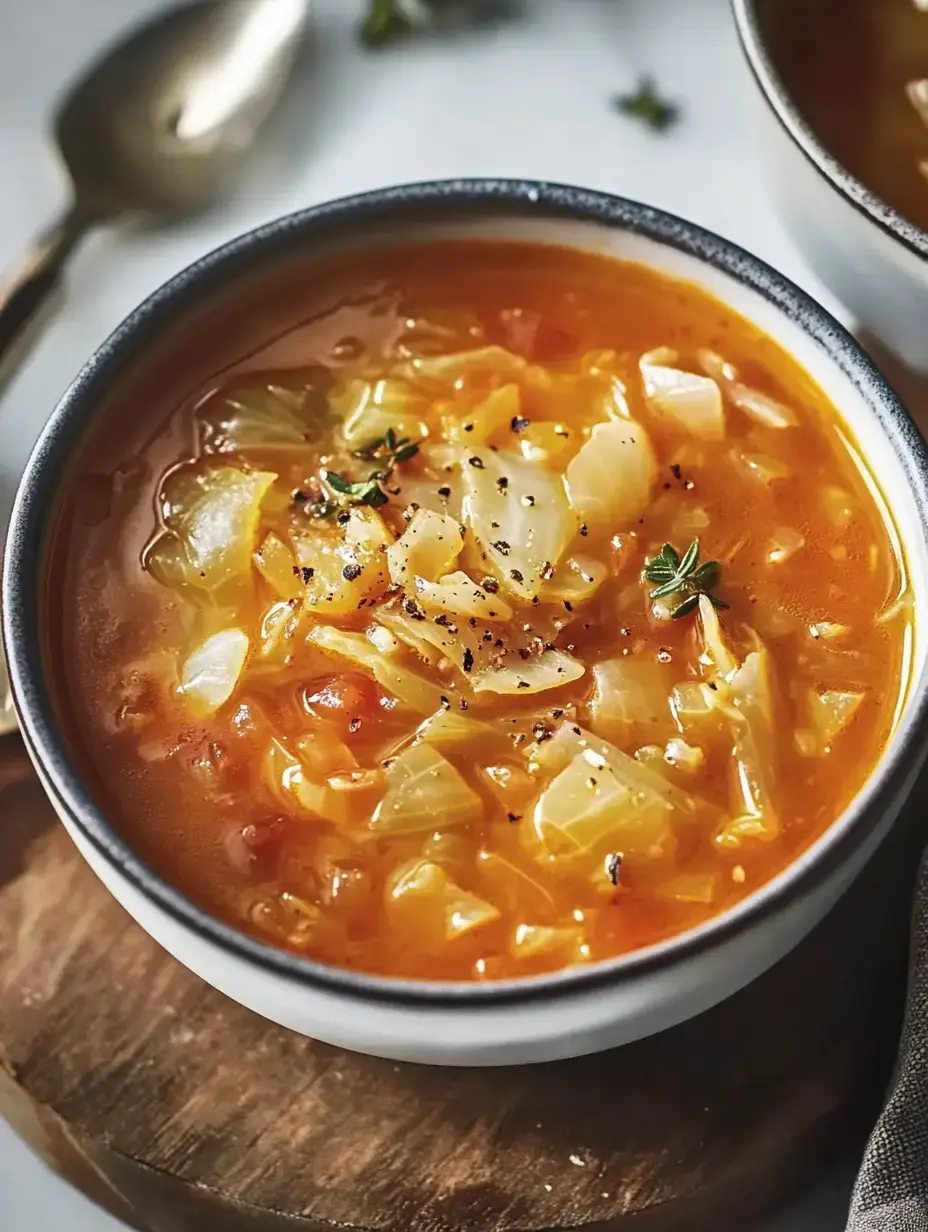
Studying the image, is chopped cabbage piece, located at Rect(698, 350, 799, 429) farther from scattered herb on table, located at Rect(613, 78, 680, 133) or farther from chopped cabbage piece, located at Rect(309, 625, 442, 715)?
scattered herb on table, located at Rect(613, 78, 680, 133)

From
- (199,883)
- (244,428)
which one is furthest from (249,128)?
(199,883)

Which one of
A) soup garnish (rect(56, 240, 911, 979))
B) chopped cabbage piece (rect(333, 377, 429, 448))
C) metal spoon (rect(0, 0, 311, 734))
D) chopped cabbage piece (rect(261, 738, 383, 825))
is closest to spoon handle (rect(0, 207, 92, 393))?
metal spoon (rect(0, 0, 311, 734))

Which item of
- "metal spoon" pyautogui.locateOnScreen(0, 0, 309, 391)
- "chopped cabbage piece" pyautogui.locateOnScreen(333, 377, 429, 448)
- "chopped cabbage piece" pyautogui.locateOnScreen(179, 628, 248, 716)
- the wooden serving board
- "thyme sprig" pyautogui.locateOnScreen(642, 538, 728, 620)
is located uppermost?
"metal spoon" pyautogui.locateOnScreen(0, 0, 309, 391)

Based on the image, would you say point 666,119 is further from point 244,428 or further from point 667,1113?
point 667,1113

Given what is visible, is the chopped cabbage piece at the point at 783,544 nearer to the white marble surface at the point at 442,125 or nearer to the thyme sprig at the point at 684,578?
the thyme sprig at the point at 684,578

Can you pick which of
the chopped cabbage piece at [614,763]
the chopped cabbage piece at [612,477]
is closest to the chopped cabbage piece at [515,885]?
the chopped cabbage piece at [614,763]

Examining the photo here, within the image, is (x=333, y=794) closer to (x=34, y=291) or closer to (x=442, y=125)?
(x=34, y=291)

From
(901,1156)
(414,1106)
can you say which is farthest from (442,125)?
(901,1156)
